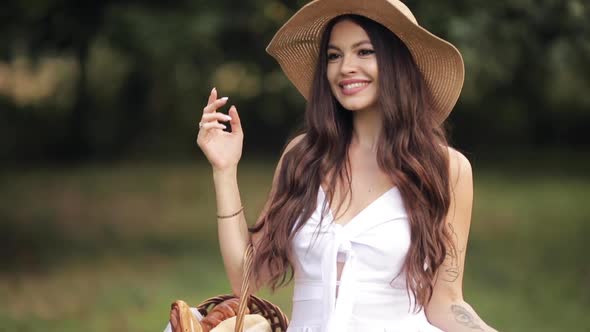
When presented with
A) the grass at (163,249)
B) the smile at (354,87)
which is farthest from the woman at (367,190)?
the grass at (163,249)

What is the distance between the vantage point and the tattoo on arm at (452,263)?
3.36 m

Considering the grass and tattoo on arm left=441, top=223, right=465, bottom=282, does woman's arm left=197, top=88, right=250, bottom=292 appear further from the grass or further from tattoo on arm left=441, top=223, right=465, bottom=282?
the grass

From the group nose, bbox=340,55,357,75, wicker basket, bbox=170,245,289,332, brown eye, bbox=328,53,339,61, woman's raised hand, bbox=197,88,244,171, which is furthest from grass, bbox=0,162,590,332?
nose, bbox=340,55,357,75

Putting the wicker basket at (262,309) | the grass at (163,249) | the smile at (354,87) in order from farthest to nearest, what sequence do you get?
the grass at (163,249)
the wicker basket at (262,309)
the smile at (354,87)

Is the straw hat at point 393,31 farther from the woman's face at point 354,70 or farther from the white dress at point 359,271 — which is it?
the white dress at point 359,271

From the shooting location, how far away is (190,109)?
1606cm

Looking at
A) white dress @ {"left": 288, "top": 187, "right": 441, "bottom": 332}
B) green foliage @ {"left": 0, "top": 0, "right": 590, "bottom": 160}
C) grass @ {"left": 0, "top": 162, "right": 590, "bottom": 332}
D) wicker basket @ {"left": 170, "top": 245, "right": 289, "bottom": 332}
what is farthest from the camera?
grass @ {"left": 0, "top": 162, "right": 590, "bottom": 332}

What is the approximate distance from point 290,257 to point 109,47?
5525 mm

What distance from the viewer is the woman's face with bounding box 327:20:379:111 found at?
3.29 metres

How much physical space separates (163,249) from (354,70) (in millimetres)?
7208

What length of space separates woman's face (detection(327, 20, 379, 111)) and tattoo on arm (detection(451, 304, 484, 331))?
→ 73 cm

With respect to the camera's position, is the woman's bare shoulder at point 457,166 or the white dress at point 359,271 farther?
the woman's bare shoulder at point 457,166

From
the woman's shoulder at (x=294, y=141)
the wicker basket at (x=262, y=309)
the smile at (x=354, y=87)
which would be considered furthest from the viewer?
the woman's shoulder at (x=294, y=141)

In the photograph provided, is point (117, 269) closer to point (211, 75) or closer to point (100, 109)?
point (211, 75)
